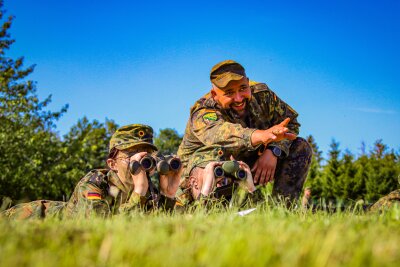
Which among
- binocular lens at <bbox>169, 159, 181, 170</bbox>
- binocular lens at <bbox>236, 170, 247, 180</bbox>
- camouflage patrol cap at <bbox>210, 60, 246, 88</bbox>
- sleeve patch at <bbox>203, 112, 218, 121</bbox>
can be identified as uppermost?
camouflage patrol cap at <bbox>210, 60, 246, 88</bbox>

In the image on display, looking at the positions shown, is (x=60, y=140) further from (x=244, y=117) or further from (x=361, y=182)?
(x=244, y=117)

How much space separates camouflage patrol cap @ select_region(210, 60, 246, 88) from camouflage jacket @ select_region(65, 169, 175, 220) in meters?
1.54

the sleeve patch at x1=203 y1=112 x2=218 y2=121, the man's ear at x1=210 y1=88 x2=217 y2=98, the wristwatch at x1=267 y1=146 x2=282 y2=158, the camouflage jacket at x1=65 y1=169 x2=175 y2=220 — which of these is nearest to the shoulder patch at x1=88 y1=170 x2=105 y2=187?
the camouflage jacket at x1=65 y1=169 x2=175 y2=220

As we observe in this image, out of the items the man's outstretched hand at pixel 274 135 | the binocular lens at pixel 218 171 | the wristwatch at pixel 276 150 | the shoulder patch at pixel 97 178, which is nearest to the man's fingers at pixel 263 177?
the wristwatch at pixel 276 150

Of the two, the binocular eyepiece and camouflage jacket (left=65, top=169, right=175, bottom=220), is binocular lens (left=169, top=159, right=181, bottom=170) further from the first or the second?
the binocular eyepiece

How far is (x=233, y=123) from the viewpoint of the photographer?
576 centimetres

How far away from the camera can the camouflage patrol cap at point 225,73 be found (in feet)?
18.5

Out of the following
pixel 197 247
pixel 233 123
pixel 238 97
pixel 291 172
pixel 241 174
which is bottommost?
pixel 197 247

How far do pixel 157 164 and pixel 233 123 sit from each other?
1261 millimetres

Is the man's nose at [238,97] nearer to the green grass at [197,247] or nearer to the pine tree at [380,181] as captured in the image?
the green grass at [197,247]

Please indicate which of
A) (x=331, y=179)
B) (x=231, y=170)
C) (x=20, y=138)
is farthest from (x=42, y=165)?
(x=231, y=170)

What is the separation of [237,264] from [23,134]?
19.3m

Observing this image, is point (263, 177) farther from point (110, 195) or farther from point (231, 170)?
point (110, 195)

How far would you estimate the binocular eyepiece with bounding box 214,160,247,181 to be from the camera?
5.34 metres
